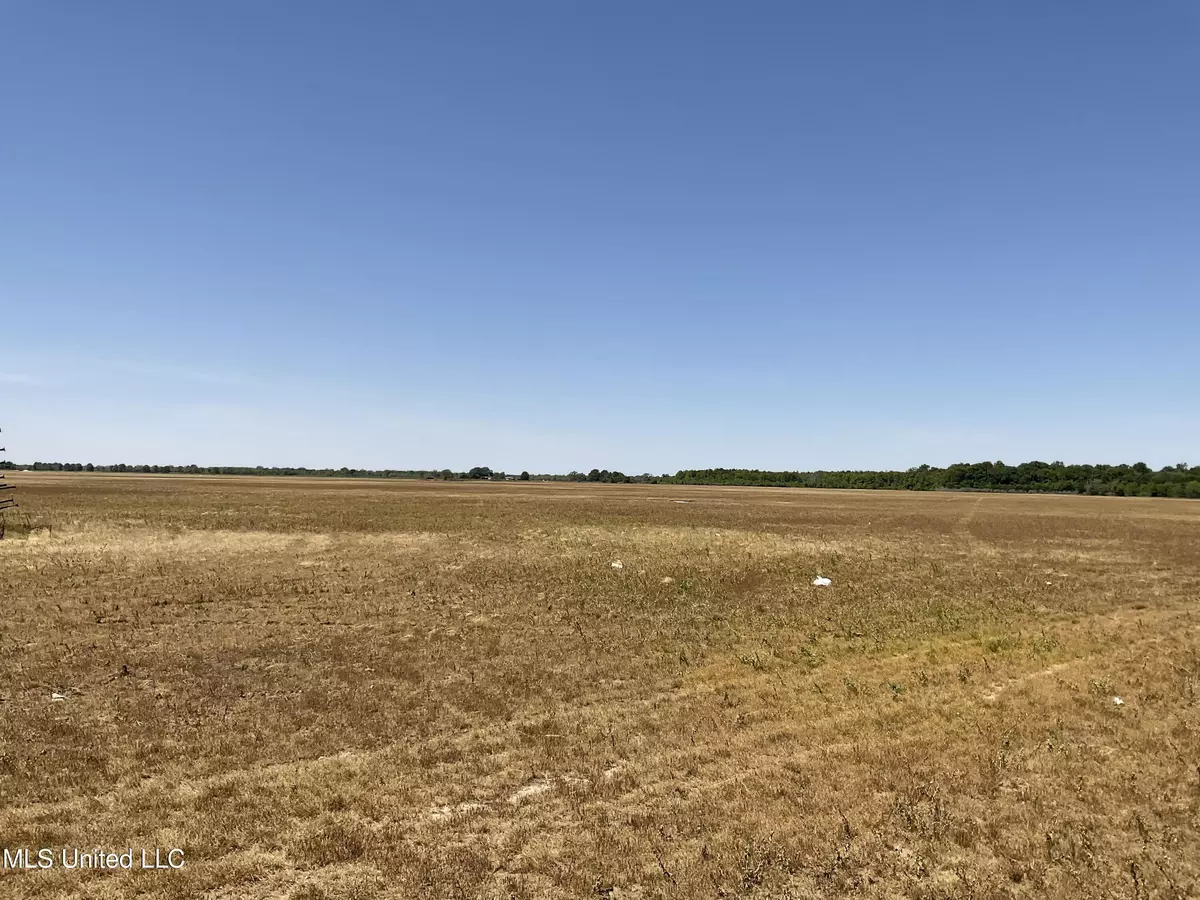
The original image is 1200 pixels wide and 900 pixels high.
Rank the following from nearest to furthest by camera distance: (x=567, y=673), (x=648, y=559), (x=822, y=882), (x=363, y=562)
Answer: (x=822, y=882)
(x=567, y=673)
(x=363, y=562)
(x=648, y=559)

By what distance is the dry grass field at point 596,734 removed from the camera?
700cm

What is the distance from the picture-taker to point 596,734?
11047 millimetres

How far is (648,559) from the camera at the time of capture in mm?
31875

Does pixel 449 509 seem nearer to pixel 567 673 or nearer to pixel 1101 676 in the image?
pixel 567 673

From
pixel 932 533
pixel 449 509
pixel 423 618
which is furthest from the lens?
pixel 449 509

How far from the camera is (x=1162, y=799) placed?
27.3 ft

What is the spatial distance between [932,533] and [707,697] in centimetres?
4188

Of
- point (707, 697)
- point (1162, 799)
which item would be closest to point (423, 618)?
point (707, 697)

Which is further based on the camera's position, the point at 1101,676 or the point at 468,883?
the point at 1101,676

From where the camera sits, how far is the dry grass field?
7.00 meters

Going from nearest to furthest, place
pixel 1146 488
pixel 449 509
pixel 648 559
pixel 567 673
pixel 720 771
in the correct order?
pixel 720 771, pixel 567 673, pixel 648 559, pixel 449 509, pixel 1146 488

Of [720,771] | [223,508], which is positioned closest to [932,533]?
[720,771]

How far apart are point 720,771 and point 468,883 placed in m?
4.25

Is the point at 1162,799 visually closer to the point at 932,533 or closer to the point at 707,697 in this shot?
the point at 707,697
